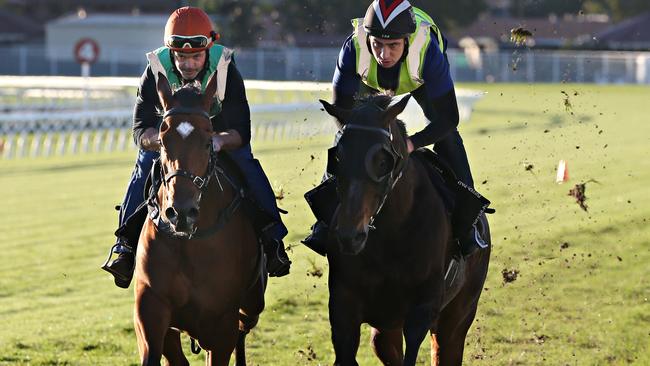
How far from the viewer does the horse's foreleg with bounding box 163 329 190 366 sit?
777 cm

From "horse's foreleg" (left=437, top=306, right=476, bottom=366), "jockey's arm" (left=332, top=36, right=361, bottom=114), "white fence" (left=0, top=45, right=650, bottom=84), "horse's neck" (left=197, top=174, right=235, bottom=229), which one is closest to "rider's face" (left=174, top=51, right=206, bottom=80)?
"horse's neck" (left=197, top=174, right=235, bottom=229)

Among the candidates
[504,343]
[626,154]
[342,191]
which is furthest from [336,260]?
[626,154]

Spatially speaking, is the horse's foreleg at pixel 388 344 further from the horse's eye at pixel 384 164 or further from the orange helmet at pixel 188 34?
the orange helmet at pixel 188 34

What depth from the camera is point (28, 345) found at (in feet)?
35.4

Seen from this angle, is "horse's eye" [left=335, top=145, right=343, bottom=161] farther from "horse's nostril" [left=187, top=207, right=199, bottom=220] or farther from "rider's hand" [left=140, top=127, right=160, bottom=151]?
"rider's hand" [left=140, top=127, right=160, bottom=151]

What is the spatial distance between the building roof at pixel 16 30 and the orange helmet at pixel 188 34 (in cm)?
8033

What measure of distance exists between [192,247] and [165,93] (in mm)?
842

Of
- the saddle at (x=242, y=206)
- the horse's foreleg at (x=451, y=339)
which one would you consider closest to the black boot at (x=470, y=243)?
the horse's foreleg at (x=451, y=339)

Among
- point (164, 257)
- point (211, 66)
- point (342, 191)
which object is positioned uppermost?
point (211, 66)

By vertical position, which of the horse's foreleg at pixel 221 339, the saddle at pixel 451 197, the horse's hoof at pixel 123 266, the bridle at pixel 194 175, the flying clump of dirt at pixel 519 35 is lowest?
the horse's foreleg at pixel 221 339

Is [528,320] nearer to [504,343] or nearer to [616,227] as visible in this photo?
[504,343]

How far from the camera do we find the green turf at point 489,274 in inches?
411

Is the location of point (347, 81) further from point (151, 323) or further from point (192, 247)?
point (151, 323)

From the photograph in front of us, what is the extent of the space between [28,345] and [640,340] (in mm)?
4757
